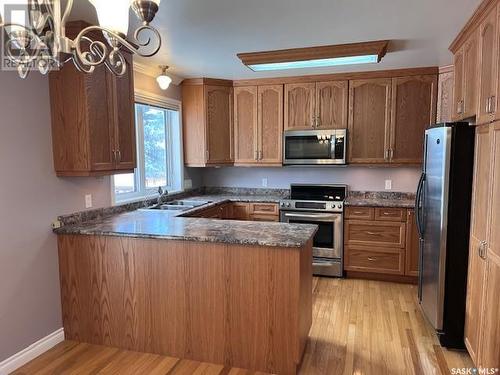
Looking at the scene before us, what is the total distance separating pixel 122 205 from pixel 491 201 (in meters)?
2.95

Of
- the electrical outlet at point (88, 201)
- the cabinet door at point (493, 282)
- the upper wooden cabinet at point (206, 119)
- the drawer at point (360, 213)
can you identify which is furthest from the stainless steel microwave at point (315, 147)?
the electrical outlet at point (88, 201)

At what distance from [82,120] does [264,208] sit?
2.44 metres

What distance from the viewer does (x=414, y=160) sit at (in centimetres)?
400

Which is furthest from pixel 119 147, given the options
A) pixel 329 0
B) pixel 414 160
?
pixel 414 160

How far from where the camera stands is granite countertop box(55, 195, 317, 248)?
2.26 m

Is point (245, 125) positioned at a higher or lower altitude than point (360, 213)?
higher

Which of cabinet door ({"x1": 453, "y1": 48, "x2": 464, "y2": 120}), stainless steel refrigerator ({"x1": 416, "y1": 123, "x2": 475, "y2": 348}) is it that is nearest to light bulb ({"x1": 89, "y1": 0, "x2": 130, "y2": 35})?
stainless steel refrigerator ({"x1": 416, "y1": 123, "x2": 475, "y2": 348})

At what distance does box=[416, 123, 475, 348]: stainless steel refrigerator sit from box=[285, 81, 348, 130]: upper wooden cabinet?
1.52 metres

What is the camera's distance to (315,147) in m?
4.25

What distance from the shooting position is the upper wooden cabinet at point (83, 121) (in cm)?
254

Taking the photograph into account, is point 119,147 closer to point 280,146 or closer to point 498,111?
point 280,146

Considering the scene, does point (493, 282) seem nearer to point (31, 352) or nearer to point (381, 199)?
point (381, 199)

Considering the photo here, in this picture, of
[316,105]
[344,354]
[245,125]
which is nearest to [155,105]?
[245,125]

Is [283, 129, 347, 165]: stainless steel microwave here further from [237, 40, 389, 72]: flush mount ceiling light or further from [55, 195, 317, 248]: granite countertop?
[55, 195, 317, 248]: granite countertop
